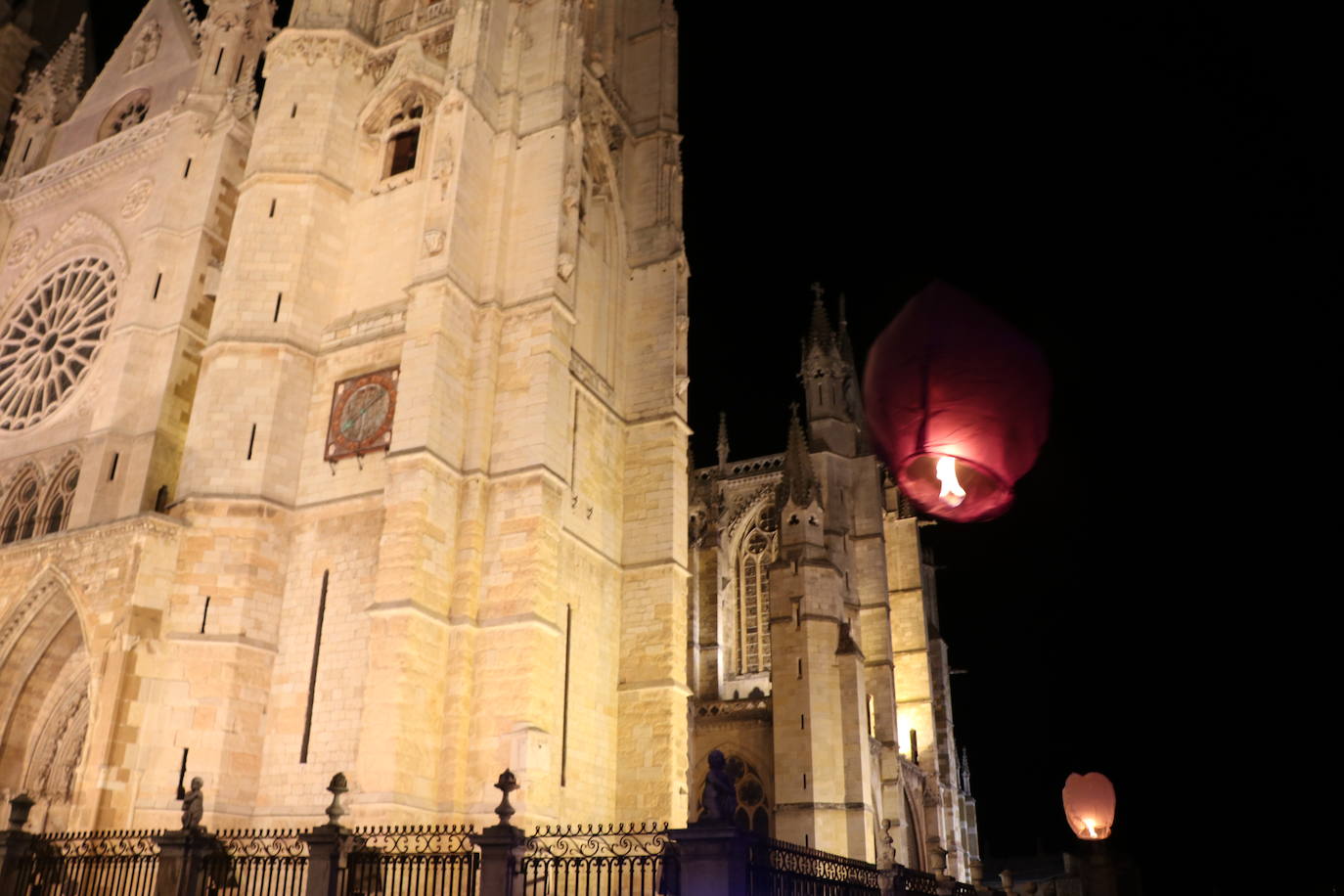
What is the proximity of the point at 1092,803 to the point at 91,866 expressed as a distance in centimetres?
1336

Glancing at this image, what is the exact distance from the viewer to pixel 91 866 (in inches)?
474

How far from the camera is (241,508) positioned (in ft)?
50.7

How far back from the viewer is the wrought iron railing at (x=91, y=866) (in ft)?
38.8

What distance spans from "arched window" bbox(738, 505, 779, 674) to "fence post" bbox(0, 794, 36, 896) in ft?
60.8

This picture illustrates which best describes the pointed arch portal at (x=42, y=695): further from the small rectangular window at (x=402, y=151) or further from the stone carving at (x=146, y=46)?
the stone carving at (x=146, y=46)

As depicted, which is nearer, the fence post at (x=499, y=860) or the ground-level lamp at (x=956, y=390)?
the ground-level lamp at (x=956, y=390)

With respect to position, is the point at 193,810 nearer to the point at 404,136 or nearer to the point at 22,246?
the point at 404,136

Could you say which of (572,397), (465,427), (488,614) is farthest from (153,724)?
(572,397)

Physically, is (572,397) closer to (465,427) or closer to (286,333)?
(465,427)

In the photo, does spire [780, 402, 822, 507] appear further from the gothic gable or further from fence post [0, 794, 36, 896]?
fence post [0, 794, 36, 896]

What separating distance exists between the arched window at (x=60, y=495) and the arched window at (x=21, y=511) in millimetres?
275

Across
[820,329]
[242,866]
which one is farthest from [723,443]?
[242,866]

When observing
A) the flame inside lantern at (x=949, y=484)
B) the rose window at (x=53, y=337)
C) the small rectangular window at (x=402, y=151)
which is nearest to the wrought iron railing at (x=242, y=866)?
the flame inside lantern at (x=949, y=484)

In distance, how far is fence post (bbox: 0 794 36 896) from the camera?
476 inches
